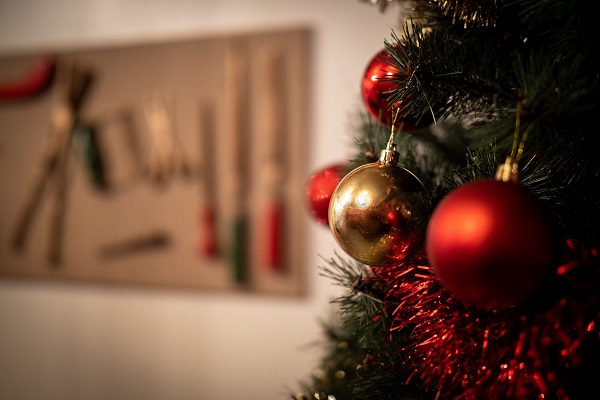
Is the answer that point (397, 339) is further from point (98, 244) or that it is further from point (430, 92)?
point (98, 244)

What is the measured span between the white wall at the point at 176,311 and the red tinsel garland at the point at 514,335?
0.84 meters

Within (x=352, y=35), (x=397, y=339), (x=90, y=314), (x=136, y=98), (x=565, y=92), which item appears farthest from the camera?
(x=90, y=314)

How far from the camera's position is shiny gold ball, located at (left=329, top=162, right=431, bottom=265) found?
324 mm

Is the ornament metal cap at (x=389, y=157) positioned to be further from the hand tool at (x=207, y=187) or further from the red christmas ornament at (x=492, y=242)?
the hand tool at (x=207, y=187)

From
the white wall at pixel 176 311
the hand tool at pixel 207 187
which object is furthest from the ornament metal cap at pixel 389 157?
the hand tool at pixel 207 187

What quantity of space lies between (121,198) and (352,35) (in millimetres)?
885

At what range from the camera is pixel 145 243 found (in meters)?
1.43

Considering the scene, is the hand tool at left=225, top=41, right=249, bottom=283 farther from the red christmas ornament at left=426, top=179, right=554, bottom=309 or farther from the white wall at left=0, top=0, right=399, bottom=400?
the red christmas ornament at left=426, top=179, right=554, bottom=309

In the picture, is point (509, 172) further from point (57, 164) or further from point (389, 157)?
point (57, 164)

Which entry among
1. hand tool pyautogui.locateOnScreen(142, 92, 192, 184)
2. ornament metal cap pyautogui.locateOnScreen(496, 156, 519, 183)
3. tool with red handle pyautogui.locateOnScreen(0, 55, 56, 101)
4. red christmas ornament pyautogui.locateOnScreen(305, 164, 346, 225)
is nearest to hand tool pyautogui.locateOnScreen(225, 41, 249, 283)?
hand tool pyautogui.locateOnScreen(142, 92, 192, 184)

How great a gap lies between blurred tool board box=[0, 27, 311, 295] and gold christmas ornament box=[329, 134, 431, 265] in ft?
3.16

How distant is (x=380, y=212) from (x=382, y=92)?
0.12 metres

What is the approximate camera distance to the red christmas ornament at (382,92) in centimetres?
38

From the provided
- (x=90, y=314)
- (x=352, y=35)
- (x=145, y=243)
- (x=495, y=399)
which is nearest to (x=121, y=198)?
(x=145, y=243)
